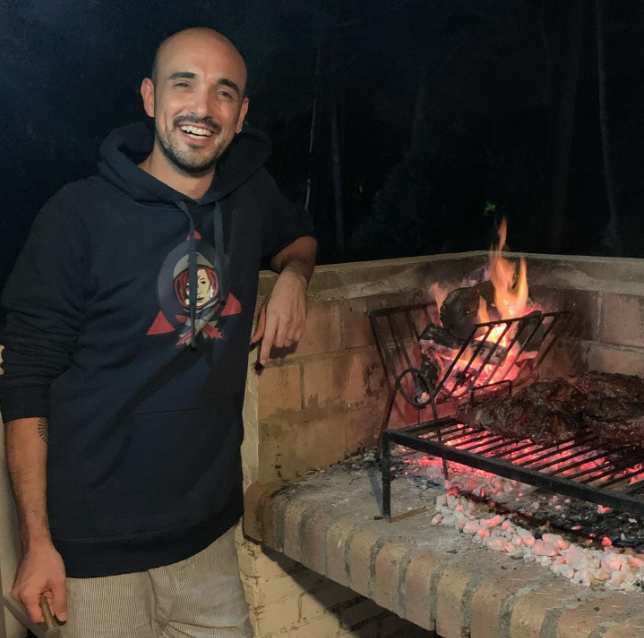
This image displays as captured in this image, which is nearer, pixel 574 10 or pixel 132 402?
pixel 132 402

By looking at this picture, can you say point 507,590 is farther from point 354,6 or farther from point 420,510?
point 354,6

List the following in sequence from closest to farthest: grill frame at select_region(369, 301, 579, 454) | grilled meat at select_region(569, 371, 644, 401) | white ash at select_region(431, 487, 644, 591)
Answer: white ash at select_region(431, 487, 644, 591)
grilled meat at select_region(569, 371, 644, 401)
grill frame at select_region(369, 301, 579, 454)

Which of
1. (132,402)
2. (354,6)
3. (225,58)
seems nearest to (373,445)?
(132,402)

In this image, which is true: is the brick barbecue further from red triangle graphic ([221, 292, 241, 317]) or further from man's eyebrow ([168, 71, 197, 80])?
Result: man's eyebrow ([168, 71, 197, 80])

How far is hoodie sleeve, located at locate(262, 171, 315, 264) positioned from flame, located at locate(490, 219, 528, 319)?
1.10 metres

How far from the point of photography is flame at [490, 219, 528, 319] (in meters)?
3.52

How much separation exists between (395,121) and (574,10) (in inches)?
50.7

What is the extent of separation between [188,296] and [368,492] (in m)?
1.18

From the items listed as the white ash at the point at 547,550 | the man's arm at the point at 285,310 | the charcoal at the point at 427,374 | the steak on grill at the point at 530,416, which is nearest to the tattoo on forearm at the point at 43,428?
the man's arm at the point at 285,310

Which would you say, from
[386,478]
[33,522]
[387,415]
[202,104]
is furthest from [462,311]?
[33,522]

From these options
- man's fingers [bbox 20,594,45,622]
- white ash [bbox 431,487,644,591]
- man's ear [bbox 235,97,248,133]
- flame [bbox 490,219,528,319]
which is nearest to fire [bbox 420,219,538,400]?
flame [bbox 490,219,528,319]

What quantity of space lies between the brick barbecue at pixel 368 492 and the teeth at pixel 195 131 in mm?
935

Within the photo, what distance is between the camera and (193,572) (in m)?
2.47

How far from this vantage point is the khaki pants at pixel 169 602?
7.51 feet
